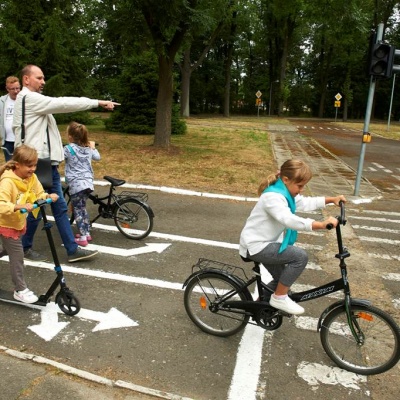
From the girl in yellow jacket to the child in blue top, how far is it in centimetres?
163

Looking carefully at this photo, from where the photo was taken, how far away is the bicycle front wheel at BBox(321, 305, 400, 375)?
3.26 m

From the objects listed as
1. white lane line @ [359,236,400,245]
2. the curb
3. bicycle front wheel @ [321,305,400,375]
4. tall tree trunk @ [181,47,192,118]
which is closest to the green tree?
white lane line @ [359,236,400,245]

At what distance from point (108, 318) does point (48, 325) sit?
0.56 metres

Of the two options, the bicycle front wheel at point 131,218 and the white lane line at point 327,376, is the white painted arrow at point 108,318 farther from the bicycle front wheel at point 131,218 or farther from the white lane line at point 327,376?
the bicycle front wheel at point 131,218

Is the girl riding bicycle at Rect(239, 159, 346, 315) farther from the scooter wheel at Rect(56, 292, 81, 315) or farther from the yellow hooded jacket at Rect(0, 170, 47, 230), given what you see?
the yellow hooded jacket at Rect(0, 170, 47, 230)

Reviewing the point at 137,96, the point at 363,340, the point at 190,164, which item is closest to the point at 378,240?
the point at 363,340

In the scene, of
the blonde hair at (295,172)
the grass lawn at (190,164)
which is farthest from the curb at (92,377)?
the grass lawn at (190,164)

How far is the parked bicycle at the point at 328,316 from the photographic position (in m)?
3.27

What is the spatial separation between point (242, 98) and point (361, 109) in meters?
19.5

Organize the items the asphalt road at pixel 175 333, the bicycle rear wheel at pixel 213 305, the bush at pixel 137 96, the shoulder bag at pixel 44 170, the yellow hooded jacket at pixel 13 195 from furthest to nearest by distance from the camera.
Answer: the bush at pixel 137 96 → the shoulder bag at pixel 44 170 → the bicycle rear wheel at pixel 213 305 → the yellow hooded jacket at pixel 13 195 → the asphalt road at pixel 175 333

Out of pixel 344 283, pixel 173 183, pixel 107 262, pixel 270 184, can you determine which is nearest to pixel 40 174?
pixel 107 262

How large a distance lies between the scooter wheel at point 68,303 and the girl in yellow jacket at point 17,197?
0.28m

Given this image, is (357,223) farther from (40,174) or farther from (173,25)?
(173,25)

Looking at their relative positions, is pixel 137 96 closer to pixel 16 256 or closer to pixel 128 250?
pixel 128 250
